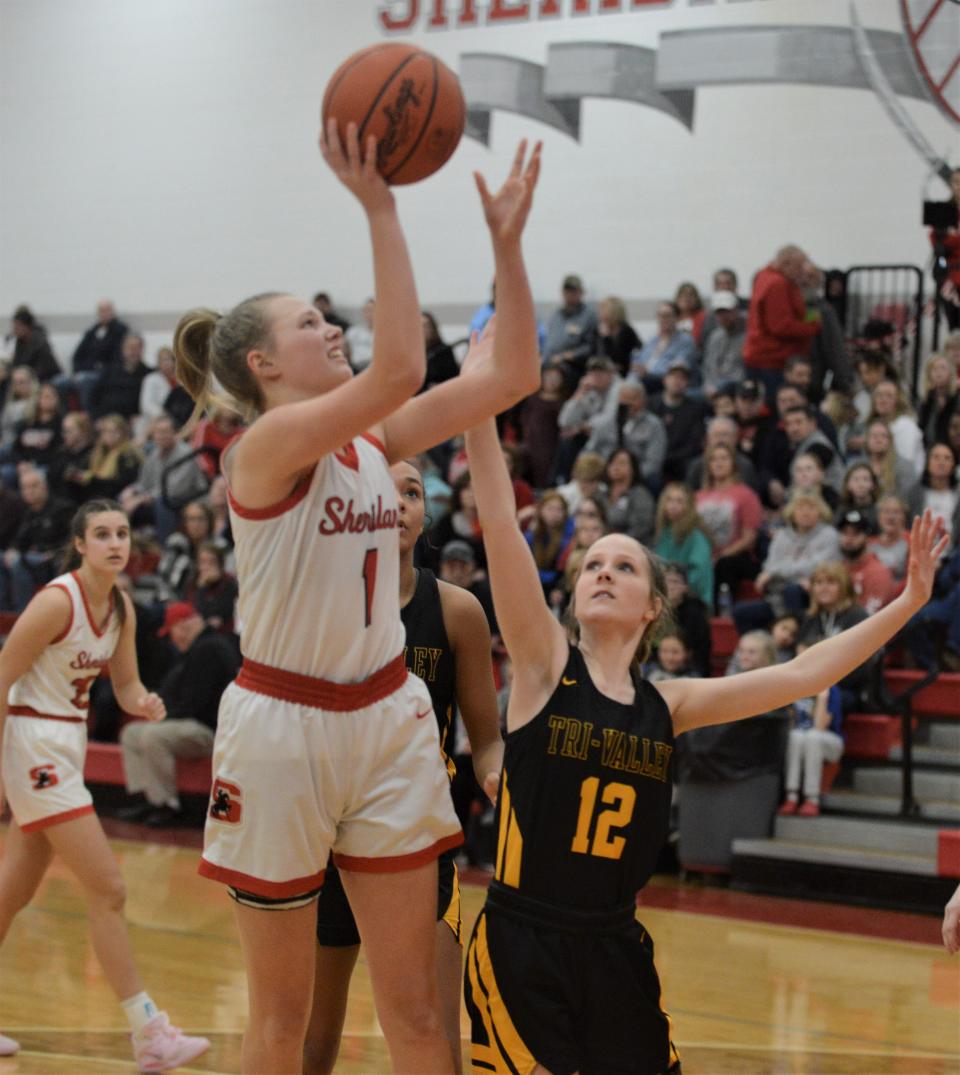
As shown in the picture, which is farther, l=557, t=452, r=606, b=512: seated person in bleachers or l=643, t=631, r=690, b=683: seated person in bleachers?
l=557, t=452, r=606, b=512: seated person in bleachers

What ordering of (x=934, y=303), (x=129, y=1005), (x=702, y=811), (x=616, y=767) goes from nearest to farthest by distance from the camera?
(x=616, y=767), (x=129, y=1005), (x=702, y=811), (x=934, y=303)

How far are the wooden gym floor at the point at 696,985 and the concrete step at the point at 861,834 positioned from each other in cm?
47

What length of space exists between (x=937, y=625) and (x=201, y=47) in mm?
10186

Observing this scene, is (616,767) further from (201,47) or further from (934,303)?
(201,47)

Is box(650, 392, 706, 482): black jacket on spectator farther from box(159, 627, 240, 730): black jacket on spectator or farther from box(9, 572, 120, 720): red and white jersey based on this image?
box(9, 572, 120, 720): red and white jersey

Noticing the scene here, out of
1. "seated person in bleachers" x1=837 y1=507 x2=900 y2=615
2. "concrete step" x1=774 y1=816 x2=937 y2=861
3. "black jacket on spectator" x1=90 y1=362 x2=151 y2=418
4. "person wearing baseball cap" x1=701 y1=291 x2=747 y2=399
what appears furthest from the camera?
"black jacket on spectator" x1=90 y1=362 x2=151 y2=418

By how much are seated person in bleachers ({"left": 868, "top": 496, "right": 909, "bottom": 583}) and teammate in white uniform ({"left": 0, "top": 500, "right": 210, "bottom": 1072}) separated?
204 inches

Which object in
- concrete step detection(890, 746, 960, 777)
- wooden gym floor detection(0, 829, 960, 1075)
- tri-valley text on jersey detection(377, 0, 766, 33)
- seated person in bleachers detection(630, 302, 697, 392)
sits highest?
tri-valley text on jersey detection(377, 0, 766, 33)

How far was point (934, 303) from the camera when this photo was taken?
11594 mm

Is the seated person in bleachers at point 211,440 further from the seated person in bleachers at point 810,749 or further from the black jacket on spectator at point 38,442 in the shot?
the seated person in bleachers at point 810,749

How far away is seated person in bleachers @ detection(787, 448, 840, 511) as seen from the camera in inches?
374

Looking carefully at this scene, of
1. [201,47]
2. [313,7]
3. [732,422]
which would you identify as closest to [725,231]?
[732,422]

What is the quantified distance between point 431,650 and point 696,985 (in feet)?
10.1

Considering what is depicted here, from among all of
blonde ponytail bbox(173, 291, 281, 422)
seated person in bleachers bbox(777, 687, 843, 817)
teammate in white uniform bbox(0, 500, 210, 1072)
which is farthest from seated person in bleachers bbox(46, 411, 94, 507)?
blonde ponytail bbox(173, 291, 281, 422)
